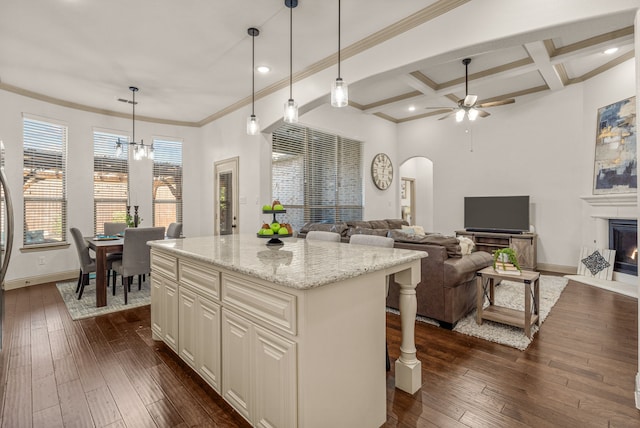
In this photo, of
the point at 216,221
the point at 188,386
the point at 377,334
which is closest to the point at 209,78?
the point at 216,221

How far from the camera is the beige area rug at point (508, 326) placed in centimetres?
278

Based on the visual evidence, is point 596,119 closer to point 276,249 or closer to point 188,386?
point 276,249

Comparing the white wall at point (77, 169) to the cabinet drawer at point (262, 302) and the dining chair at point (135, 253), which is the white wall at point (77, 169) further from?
the cabinet drawer at point (262, 302)

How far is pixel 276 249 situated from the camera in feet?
7.61

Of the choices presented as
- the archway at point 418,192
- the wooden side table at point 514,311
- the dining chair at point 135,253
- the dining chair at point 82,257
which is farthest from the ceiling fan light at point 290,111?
the archway at point 418,192

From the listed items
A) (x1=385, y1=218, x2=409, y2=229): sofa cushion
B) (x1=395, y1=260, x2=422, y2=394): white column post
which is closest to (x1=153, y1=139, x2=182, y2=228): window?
(x1=385, y1=218, x2=409, y2=229): sofa cushion

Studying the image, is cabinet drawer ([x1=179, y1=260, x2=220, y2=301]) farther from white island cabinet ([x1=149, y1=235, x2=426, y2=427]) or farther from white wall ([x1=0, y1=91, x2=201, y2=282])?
white wall ([x1=0, y1=91, x2=201, y2=282])

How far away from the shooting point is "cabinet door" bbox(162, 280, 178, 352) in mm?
2428

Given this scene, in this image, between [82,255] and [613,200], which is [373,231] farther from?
[613,200]

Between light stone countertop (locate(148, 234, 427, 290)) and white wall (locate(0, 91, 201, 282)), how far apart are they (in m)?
4.04

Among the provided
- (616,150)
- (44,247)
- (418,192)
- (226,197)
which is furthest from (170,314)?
(418,192)

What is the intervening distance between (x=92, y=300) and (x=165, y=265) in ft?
7.63

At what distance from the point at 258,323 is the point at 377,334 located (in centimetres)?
66

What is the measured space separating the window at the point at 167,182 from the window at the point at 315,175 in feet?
8.52
